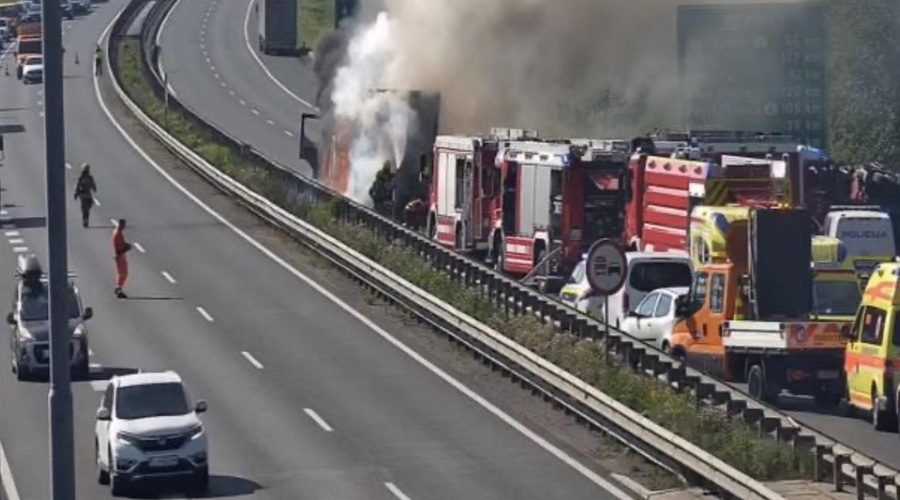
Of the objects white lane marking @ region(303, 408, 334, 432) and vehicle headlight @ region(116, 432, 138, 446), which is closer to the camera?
vehicle headlight @ region(116, 432, 138, 446)

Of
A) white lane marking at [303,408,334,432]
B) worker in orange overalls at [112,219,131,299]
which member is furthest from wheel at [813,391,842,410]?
worker in orange overalls at [112,219,131,299]

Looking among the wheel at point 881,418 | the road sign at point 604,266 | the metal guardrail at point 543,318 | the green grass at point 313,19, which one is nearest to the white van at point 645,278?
the metal guardrail at point 543,318

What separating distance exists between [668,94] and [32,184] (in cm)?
1988

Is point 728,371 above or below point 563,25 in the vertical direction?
below

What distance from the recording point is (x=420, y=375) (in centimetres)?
3281

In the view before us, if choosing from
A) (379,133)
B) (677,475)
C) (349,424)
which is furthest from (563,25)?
(677,475)

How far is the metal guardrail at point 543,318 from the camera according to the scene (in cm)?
2233

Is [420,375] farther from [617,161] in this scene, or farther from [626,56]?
[626,56]

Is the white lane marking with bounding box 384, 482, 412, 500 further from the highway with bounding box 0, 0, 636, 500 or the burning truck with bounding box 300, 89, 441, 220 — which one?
the burning truck with bounding box 300, 89, 441, 220

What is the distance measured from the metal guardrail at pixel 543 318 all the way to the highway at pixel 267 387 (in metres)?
0.79

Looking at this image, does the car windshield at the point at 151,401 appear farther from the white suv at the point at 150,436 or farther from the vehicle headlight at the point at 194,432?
the vehicle headlight at the point at 194,432

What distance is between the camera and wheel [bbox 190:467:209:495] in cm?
2514

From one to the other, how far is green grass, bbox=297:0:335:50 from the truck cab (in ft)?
263

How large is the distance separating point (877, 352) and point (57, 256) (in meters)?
16.2
